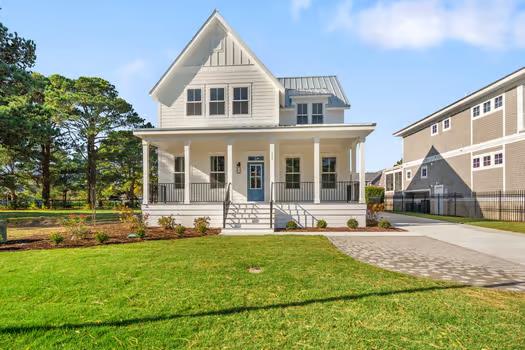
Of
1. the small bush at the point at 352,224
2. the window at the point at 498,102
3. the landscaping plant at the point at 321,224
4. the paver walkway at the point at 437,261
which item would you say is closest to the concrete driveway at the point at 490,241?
the paver walkway at the point at 437,261

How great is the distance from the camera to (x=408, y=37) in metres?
11.2

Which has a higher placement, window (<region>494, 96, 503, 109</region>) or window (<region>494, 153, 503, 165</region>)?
window (<region>494, 96, 503, 109</region>)

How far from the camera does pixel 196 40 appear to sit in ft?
49.9

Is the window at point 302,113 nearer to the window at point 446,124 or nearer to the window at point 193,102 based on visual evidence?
the window at point 193,102

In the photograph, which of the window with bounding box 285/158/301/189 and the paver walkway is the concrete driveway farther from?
the window with bounding box 285/158/301/189

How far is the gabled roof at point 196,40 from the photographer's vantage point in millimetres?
15008

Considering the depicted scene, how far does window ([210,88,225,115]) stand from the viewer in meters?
15.7

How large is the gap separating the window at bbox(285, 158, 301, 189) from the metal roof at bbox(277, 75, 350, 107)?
3114 mm

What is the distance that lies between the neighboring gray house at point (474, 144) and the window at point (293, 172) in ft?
40.2

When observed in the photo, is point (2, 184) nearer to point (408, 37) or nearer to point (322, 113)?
point (322, 113)

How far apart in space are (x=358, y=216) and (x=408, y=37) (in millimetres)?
7298

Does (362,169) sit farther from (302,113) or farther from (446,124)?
(446,124)

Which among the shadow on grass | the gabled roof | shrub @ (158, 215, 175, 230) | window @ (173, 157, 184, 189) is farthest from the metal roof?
the shadow on grass

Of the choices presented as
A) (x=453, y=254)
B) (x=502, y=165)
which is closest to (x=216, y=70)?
(x=453, y=254)
